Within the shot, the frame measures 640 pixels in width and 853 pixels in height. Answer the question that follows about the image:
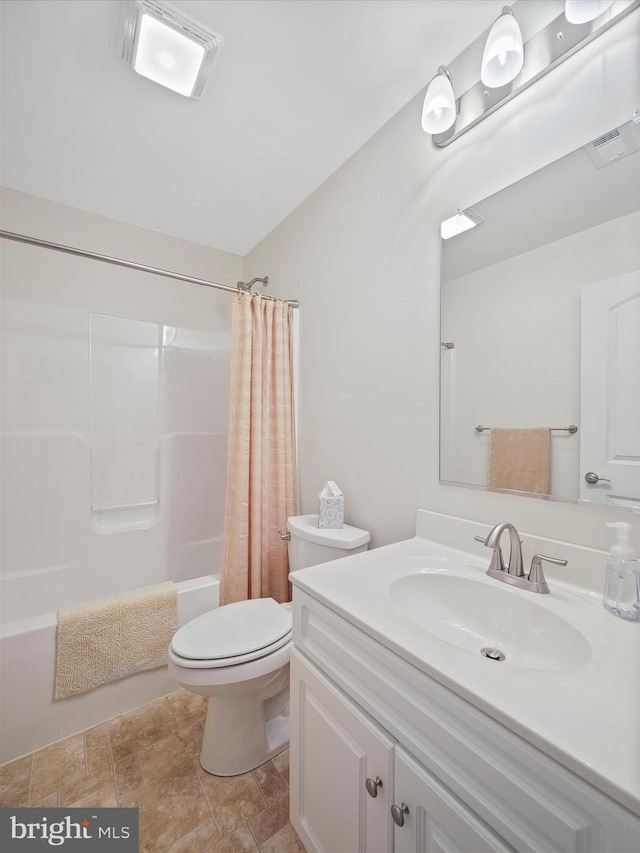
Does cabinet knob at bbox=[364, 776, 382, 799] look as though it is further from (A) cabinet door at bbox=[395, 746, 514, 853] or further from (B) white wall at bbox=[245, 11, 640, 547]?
(B) white wall at bbox=[245, 11, 640, 547]

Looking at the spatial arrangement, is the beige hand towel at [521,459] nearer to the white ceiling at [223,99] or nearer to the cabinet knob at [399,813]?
the cabinet knob at [399,813]

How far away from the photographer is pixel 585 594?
852 mm

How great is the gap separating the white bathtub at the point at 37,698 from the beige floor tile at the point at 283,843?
833mm

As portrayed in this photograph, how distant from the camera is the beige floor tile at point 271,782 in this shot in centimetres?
121

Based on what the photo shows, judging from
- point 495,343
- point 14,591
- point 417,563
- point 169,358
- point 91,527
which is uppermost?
point 169,358

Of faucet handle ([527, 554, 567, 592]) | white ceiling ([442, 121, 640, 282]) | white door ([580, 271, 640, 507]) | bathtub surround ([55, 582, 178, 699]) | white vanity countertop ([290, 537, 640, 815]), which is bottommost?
bathtub surround ([55, 582, 178, 699])

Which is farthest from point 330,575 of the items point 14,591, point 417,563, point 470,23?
point 14,591

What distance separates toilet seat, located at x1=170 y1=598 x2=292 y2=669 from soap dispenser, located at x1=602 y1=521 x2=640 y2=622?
38.9 inches

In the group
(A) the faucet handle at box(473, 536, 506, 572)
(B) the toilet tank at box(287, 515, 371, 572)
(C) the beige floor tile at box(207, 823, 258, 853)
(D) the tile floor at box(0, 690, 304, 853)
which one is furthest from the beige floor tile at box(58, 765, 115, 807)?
(A) the faucet handle at box(473, 536, 506, 572)

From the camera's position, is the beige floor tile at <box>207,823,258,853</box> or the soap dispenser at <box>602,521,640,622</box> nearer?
the soap dispenser at <box>602,521,640,622</box>

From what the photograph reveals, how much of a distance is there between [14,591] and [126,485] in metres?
0.68

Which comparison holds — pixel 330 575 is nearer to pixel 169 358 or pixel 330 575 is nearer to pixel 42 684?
pixel 42 684

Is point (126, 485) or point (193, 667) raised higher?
point (126, 485)

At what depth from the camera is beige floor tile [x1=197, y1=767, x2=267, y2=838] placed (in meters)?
1.13
